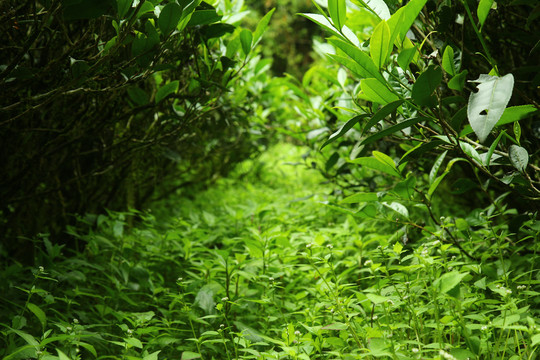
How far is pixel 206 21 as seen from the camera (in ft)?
5.00

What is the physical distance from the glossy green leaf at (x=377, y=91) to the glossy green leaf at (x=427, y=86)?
0.22 ft

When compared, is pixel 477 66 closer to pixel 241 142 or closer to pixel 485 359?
pixel 485 359

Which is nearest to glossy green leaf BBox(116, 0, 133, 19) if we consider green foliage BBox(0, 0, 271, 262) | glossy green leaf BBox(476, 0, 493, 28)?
green foliage BBox(0, 0, 271, 262)

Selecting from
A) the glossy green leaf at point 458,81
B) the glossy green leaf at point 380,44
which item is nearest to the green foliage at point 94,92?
the glossy green leaf at point 380,44

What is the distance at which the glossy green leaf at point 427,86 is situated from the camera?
1.06m

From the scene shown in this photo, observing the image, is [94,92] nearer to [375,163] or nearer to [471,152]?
[375,163]

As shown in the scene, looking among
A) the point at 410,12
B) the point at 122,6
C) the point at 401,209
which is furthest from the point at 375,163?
A: the point at 122,6

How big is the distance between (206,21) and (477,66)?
1.17 meters

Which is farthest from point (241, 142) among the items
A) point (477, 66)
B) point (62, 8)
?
point (62, 8)

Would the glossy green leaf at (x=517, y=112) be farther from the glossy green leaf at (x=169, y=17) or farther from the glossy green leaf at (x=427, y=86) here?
the glossy green leaf at (x=169, y=17)

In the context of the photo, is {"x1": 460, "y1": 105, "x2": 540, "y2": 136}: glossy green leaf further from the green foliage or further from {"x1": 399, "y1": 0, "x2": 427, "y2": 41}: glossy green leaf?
the green foliage

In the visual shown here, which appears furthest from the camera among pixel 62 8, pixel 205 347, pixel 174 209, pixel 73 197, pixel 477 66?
pixel 174 209

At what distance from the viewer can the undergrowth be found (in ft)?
3.87

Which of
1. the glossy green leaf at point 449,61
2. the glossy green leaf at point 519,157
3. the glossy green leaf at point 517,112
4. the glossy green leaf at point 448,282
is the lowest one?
the glossy green leaf at point 448,282
